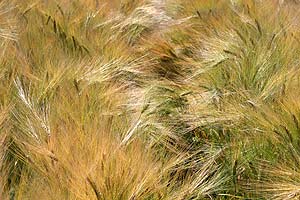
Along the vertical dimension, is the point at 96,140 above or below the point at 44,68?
above

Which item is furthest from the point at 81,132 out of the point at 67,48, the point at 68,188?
the point at 67,48

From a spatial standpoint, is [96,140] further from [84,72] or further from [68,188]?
[84,72]

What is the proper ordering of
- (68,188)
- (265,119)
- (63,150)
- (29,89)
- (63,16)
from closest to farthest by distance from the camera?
(68,188), (63,150), (265,119), (29,89), (63,16)

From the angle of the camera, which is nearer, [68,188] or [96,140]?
[68,188]

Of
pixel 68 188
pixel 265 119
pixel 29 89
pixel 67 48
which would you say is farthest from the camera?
pixel 67 48

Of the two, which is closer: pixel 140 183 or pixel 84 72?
pixel 140 183

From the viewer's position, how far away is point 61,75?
1838 millimetres

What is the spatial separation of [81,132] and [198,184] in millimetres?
339

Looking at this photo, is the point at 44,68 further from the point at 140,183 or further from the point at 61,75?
the point at 140,183

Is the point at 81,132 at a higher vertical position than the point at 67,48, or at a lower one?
higher

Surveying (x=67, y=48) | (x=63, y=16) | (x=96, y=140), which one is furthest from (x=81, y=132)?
(x=63, y=16)

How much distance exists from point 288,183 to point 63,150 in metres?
0.57

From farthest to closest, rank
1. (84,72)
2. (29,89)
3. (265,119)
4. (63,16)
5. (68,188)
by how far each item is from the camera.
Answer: (63,16)
(84,72)
(29,89)
(265,119)
(68,188)

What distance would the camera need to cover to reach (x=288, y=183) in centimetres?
130
